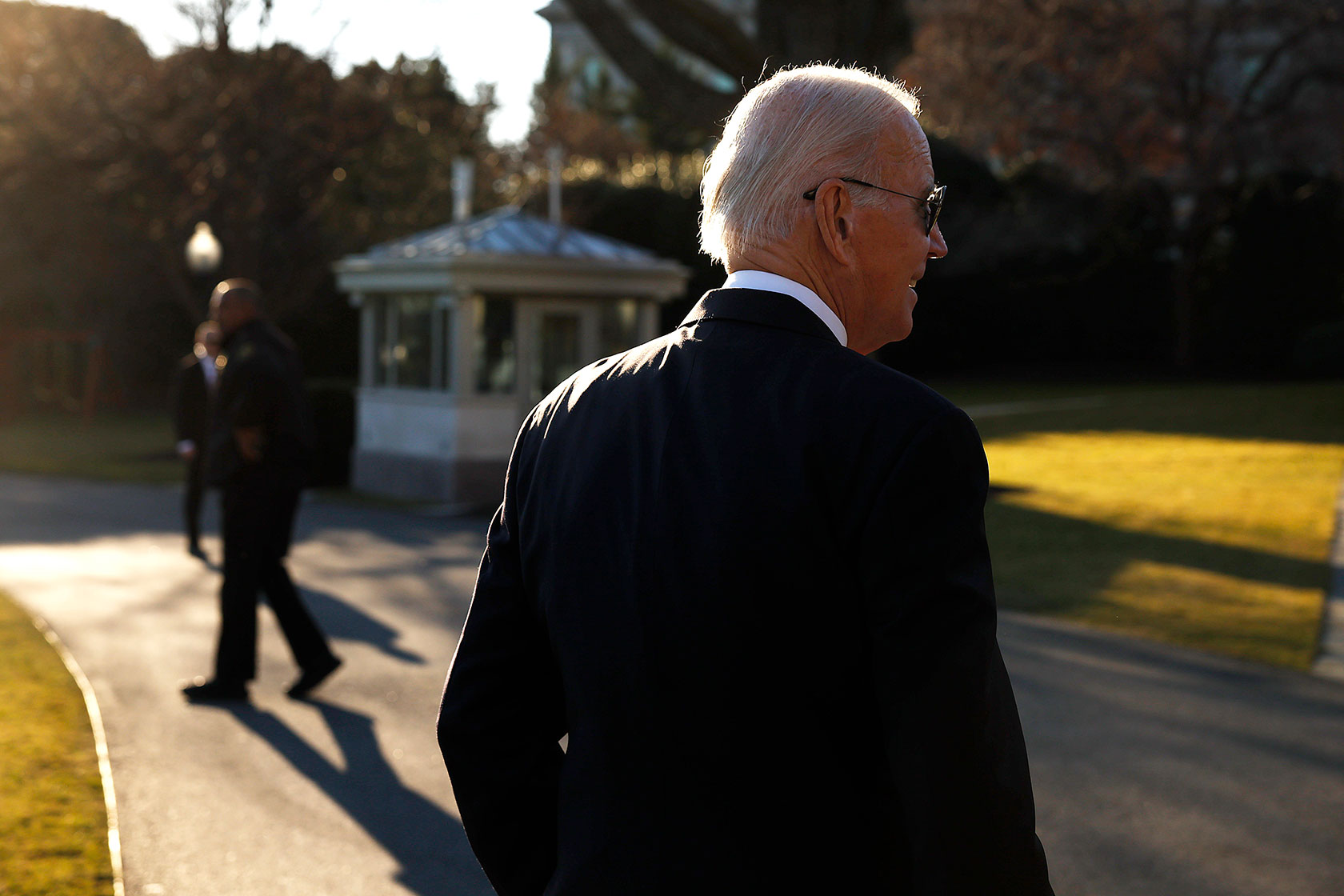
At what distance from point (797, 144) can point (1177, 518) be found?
13.1 m

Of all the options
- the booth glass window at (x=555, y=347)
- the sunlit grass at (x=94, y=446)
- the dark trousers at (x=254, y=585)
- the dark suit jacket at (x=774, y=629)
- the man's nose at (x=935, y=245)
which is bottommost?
the sunlit grass at (x=94, y=446)

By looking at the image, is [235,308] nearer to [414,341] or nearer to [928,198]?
[928,198]

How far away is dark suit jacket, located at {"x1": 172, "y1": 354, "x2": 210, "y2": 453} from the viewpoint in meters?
11.9

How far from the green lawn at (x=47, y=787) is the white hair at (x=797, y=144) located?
3640 mm

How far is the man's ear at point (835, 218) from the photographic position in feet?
6.18

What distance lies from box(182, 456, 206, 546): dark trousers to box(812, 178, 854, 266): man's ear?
421 inches

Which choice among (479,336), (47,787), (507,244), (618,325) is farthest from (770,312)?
(507,244)

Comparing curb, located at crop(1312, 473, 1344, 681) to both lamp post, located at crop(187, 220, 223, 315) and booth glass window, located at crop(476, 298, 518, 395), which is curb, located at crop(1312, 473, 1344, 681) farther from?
lamp post, located at crop(187, 220, 223, 315)

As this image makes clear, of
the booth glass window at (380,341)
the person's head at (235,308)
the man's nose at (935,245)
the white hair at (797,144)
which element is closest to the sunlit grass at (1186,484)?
the person's head at (235,308)

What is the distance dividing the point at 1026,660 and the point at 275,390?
171 inches

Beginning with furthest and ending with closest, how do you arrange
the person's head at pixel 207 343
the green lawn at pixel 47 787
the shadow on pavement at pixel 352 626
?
1. the person's head at pixel 207 343
2. the shadow on pavement at pixel 352 626
3. the green lawn at pixel 47 787

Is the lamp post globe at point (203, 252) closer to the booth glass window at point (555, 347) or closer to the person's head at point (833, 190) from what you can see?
the booth glass window at point (555, 347)

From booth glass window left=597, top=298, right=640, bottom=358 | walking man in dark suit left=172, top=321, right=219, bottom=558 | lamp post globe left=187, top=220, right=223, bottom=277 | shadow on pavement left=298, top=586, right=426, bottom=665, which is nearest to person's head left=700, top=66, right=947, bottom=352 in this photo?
shadow on pavement left=298, top=586, right=426, bottom=665

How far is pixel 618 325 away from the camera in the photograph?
17453mm
